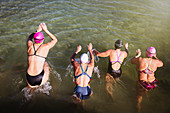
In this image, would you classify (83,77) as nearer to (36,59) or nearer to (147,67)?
(36,59)

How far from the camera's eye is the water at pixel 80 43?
4.61m

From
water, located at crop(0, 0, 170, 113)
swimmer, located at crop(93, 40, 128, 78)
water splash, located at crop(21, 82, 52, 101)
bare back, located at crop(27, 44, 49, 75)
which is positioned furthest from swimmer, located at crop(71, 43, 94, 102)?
water splash, located at crop(21, 82, 52, 101)

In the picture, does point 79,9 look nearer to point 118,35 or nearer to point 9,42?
point 118,35

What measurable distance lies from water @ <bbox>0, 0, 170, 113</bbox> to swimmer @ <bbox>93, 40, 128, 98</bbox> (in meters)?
0.22

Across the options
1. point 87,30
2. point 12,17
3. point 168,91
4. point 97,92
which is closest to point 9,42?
point 12,17

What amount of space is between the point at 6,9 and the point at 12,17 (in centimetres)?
184

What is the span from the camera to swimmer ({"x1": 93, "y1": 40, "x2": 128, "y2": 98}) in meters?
4.96

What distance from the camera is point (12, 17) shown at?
966cm

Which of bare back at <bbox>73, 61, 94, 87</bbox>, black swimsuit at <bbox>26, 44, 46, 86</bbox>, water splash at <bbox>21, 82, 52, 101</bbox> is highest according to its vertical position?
bare back at <bbox>73, 61, 94, 87</bbox>

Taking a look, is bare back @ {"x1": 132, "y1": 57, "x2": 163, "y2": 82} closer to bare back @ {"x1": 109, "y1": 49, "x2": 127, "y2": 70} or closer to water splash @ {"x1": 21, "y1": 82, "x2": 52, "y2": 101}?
bare back @ {"x1": 109, "y1": 49, "x2": 127, "y2": 70}

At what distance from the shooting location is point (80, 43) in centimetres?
765

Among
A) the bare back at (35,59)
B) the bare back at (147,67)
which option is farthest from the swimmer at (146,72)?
the bare back at (35,59)

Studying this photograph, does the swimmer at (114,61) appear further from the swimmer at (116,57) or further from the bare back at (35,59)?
the bare back at (35,59)

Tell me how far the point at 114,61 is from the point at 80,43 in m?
3.16
